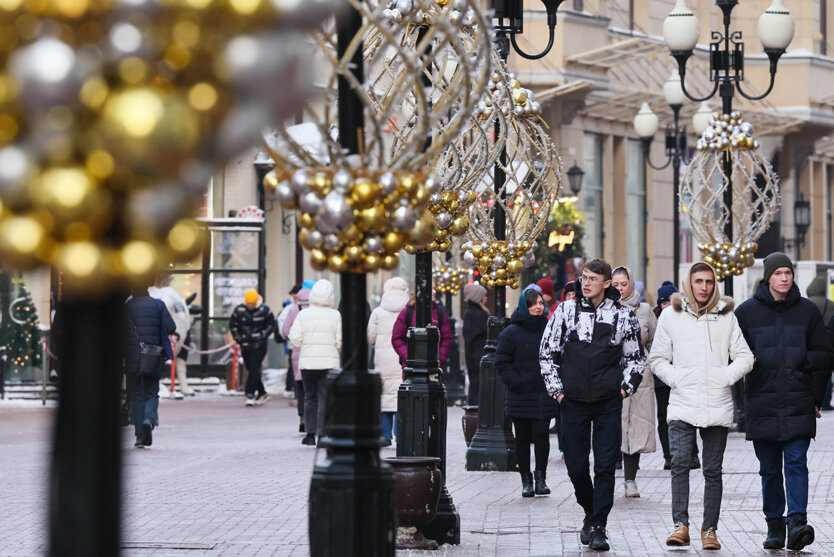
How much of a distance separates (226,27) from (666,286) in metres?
14.2

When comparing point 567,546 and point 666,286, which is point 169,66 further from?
point 666,286

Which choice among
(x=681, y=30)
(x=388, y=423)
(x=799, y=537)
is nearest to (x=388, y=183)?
(x=799, y=537)

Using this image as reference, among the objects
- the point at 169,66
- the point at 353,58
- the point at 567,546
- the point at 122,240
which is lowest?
the point at 567,546

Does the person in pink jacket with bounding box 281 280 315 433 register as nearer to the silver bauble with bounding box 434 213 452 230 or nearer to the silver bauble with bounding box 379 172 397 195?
the silver bauble with bounding box 434 213 452 230

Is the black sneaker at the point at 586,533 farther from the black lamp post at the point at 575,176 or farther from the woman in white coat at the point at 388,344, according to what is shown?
the black lamp post at the point at 575,176

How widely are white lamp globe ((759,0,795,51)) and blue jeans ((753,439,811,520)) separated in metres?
10.8

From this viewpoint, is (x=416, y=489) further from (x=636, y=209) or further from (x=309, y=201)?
(x=636, y=209)

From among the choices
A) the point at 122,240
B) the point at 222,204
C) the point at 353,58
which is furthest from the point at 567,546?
the point at 222,204

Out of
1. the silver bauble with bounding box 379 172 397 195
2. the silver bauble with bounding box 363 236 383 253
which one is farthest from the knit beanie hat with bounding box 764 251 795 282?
the silver bauble with bounding box 379 172 397 195

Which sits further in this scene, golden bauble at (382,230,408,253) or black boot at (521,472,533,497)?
black boot at (521,472,533,497)

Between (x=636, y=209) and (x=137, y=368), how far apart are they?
89.5ft

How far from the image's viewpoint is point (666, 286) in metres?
16.6

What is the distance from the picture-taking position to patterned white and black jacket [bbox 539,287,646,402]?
10.5 meters

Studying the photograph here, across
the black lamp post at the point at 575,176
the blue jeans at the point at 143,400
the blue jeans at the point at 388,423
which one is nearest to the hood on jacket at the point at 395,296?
the blue jeans at the point at 388,423
